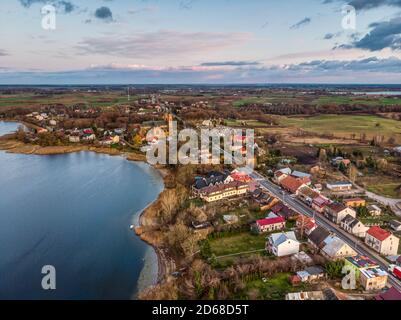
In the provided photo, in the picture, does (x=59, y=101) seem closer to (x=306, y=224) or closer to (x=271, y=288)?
(x=306, y=224)

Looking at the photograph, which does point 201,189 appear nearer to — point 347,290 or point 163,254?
point 163,254

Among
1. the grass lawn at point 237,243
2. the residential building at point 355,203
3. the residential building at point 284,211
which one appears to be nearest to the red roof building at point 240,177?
the residential building at point 284,211

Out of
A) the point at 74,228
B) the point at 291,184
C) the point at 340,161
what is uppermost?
the point at 340,161

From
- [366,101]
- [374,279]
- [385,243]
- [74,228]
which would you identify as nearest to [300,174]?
[385,243]

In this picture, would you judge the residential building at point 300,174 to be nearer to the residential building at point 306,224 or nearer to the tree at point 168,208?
the residential building at point 306,224

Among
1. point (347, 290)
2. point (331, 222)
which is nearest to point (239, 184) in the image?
point (331, 222)
